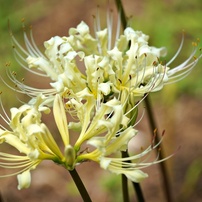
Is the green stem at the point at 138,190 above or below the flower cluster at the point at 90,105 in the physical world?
below

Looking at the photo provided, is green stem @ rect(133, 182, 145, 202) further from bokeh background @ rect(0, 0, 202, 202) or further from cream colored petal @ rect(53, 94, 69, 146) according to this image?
bokeh background @ rect(0, 0, 202, 202)

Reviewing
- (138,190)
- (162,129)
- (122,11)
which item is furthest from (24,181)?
(162,129)

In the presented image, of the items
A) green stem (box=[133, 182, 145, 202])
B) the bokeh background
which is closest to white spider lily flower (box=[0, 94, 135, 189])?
green stem (box=[133, 182, 145, 202])

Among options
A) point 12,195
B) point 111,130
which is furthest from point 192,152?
point 111,130

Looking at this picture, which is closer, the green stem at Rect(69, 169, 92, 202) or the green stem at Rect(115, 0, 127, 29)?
the green stem at Rect(69, 169, 92, 202)

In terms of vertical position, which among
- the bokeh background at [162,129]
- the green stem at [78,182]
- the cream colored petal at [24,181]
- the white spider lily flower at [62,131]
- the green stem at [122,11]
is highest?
the green stem at [122,11]

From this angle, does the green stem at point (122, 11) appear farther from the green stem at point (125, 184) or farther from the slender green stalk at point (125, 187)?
the green stem at point (125, 184)

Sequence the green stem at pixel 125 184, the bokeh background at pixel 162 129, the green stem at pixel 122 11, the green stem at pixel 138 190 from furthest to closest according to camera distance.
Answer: the bokeh background at pixel 162 129 < the green stem at pixel 122 11 < the green stem at pixel 138 190 < the green stem at pixel 125 184

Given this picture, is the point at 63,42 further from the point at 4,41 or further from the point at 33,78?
the point at 33,78

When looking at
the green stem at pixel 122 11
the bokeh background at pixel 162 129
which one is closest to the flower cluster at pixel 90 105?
the green stem at pixel 122 11
